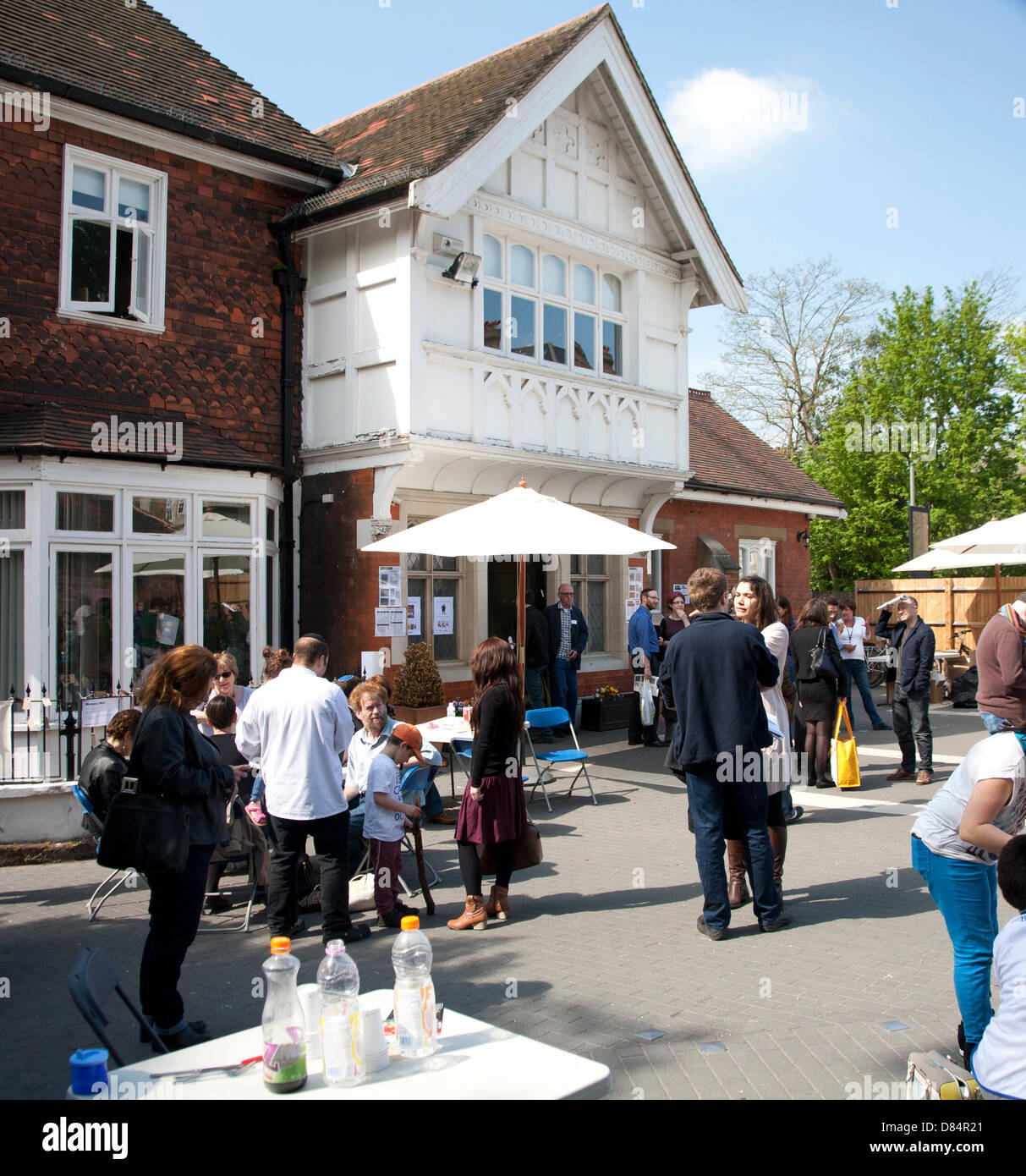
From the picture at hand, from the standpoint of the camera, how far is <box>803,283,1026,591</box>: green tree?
30266 mm

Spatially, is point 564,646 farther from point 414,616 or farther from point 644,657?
point 414,616

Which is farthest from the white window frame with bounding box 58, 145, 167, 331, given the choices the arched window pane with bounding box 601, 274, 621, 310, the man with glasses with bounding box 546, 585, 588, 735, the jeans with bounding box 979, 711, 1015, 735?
the jeans with bounding box 979, 711, 1015, 735

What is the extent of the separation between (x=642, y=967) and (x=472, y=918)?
1162 mm

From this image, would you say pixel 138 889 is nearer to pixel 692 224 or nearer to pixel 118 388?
pixel 118 388

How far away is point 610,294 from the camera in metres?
14.2

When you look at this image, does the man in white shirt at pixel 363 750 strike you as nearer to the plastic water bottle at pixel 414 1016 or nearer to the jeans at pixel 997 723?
the plastic water bottle at pixel 414 1016

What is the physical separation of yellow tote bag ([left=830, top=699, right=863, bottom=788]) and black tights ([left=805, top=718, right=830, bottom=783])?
0.25ft

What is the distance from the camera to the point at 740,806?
5691 millimetres

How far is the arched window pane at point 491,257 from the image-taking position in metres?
12.4

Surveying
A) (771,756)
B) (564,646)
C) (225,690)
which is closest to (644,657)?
(564,646)

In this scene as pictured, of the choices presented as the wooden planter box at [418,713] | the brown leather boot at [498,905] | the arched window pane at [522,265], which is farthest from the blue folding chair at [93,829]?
the arched window pane at [522,265]

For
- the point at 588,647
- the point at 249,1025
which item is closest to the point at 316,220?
the point at 588,647

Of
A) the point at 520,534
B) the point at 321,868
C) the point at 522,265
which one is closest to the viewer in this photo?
the point at 321,868
